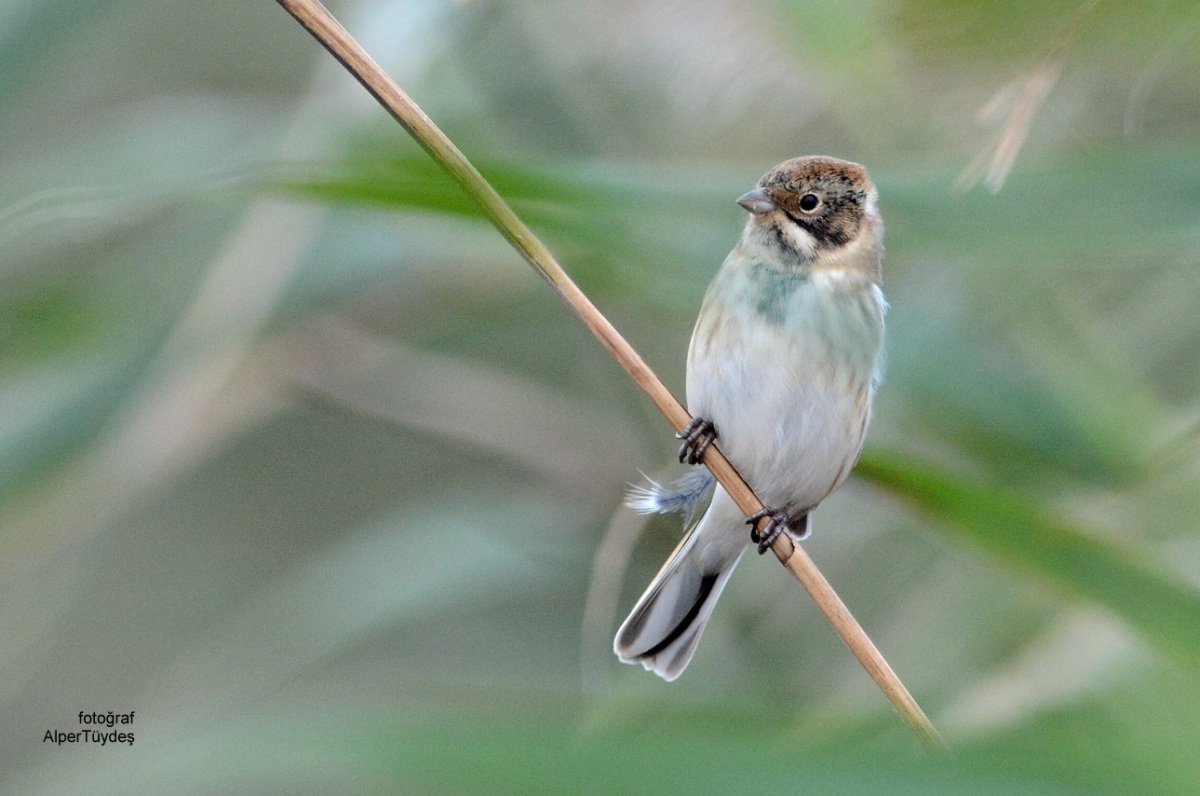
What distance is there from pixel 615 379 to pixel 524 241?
1611 mm

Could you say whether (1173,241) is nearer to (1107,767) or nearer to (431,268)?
(1107,767)

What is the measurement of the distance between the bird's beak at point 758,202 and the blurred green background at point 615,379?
75 millimetres

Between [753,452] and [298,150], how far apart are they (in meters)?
1.08

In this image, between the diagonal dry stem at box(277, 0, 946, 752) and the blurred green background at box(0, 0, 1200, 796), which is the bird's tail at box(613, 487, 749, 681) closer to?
the blurred green background at box(0, 0, 1200, 796)

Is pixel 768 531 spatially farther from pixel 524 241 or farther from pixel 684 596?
pixel 524 241

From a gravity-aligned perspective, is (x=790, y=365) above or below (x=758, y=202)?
below

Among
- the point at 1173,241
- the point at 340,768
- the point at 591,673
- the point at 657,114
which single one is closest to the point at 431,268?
the point at 657,114

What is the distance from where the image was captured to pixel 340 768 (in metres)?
0.90

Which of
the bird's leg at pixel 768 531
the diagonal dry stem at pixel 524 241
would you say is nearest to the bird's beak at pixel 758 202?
the bird's leg at pixel 768 531

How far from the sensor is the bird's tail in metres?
2.55

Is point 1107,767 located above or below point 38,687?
below

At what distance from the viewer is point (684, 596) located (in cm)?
266

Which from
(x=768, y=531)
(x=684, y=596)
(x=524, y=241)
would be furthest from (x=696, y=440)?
(x=524, y=241)

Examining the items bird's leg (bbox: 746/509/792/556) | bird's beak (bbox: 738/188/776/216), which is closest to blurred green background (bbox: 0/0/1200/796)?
bird's beak (bbox: 738/188/776/216)
